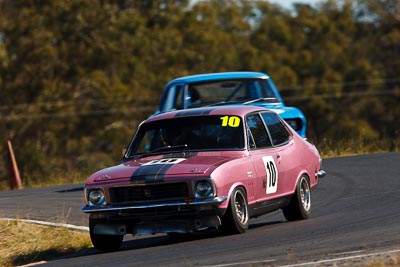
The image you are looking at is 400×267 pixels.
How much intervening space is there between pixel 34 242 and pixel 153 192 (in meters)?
1.73

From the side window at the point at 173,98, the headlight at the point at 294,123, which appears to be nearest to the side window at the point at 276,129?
the headlight at the point at 294,123

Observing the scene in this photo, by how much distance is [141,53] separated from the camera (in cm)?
5462

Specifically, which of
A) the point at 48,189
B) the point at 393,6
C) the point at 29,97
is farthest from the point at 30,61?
the point at 48,189

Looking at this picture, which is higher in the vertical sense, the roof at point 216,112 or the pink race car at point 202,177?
the roof at point 216,112

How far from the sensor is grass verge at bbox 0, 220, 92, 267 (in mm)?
11711

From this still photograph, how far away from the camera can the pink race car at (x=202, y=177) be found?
11336 millimetres

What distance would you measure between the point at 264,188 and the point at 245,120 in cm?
87

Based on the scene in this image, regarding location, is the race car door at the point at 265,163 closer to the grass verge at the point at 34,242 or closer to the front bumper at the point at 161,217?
the front bumper at the point at 161,217

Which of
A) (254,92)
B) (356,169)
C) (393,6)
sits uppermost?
(254,92)

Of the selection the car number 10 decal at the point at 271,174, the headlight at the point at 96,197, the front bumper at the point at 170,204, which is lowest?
the car number 10 decal at the point at 271,174

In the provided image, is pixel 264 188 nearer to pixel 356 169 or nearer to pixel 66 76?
pixel 356 169

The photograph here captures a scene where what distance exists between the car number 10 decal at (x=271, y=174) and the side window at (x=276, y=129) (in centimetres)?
50

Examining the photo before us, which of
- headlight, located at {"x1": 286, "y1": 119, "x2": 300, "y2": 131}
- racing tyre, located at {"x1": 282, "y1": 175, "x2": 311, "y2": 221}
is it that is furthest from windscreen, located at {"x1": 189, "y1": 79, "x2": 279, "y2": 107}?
racing tyre, located at {"x1": 282, "y1": 175, "x2": 311, "y2": 221}

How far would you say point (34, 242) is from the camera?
12.4 metres
